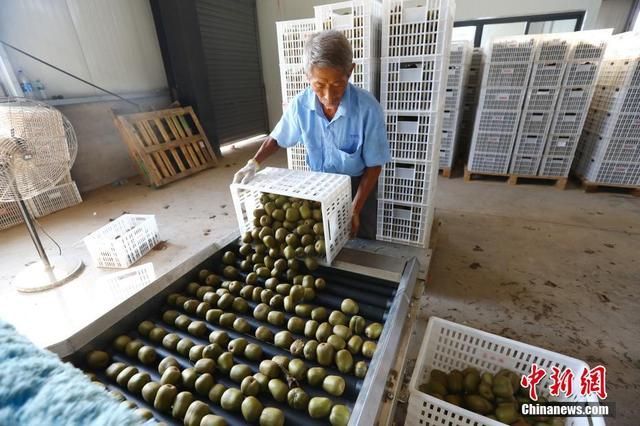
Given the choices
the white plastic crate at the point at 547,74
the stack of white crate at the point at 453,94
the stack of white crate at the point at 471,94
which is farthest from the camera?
the stack of white crate at the point at 471,94

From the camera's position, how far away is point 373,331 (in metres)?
1.05

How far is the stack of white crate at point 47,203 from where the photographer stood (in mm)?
3418

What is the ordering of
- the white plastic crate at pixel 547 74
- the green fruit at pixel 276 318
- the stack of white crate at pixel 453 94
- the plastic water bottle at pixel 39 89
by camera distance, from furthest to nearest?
the stack of white crate at pixel 453 94 → the plastic water bottle at pixel 39 89 → the white plastic crate at pixel 547 74 → the green fruit at pixel 276 318

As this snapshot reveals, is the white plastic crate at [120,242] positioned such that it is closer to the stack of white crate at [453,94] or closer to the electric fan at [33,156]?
the electric fan at [33,156]

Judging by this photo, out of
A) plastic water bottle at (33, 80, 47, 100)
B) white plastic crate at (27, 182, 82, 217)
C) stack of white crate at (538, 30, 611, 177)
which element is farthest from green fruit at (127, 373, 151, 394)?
stack of white crate at (538, 30, 611, 177)

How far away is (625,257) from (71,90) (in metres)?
6.57

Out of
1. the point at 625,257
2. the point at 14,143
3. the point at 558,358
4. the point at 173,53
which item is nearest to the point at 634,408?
the point at 558,358

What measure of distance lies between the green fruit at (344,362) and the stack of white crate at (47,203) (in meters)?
3.80

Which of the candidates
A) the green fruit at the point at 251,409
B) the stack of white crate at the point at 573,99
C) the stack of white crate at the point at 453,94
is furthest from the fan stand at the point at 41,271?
the stack of white crate at the point at 573,99

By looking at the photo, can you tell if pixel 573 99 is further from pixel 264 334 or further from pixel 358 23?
pixel 264 334

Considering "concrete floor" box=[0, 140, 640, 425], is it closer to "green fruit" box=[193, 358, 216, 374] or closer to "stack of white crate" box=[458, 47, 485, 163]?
"stack of white crate" box=[458, 47, 485, 163]

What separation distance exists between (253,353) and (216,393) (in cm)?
16

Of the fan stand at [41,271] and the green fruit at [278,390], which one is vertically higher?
the green fruit at [278,390]

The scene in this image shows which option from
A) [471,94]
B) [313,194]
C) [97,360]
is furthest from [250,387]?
[471,94]
